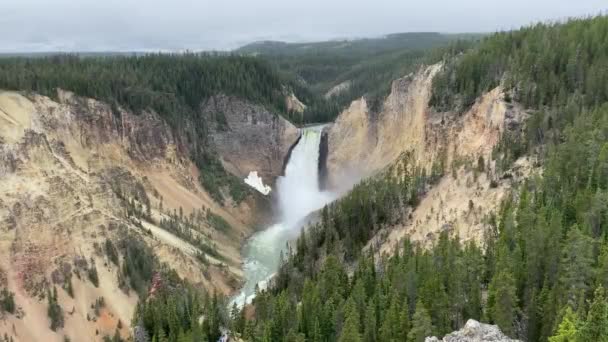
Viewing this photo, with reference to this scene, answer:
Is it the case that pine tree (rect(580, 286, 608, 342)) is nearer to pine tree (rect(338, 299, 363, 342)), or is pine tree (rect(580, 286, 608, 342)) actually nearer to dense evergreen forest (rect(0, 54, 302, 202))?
pine tree (rect(338, 299, 363, 342))

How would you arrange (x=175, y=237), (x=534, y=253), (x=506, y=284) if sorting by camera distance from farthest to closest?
(x=175, y=237)
(x=534, y=253)
(x=506, y=284)

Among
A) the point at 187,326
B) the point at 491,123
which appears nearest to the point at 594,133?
the point at 491,123

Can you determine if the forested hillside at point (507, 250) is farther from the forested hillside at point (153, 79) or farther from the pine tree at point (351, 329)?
the forested hillside at point (153, 79)

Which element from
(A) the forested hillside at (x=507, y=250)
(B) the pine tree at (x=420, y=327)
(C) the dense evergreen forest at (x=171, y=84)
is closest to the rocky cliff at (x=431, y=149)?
(A) the forested hillside at (x=507, y=250)

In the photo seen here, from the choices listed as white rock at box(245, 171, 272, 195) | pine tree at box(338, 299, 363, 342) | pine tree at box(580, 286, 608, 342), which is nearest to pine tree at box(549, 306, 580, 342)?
pine tree at box(580, 286, 608, 342)

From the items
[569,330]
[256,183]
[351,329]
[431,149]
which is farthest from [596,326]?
[256,183]

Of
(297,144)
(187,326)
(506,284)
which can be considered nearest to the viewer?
(506,284)

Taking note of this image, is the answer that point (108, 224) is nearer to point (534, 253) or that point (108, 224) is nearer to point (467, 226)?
point (467, 226)
